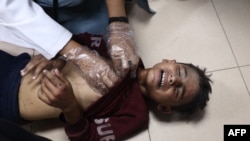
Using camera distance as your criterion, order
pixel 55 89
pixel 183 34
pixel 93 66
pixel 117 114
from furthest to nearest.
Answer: pixel 183 34 < pixel 117 114 < pixel 93 66 < pixel 55 89

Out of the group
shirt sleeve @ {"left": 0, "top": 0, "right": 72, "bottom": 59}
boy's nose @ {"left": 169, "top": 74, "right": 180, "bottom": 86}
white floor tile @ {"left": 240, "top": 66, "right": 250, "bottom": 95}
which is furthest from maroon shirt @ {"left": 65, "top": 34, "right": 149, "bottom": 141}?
white floor tile @ {"left": 240, "top": 66, "right": 250, "bottom": 95}

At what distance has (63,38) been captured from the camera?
99 cm

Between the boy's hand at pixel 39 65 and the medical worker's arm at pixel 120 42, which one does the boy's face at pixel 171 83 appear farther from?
the boy's hand at pixel 39 65

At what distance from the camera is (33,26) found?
3.12ft

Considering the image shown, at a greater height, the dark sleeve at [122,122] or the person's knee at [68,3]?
the person's knee at [68,3]

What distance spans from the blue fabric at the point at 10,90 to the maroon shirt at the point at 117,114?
0.67ft

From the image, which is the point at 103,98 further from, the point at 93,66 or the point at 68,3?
the point at 68,3

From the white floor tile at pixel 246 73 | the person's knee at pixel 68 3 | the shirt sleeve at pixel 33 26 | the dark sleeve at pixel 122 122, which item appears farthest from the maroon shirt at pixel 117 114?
the white floor tile at pixel 246 73

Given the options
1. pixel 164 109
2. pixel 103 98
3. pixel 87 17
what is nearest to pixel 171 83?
pixel 164 109

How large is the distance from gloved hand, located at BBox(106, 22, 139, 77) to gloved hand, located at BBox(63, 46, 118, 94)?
4 cm

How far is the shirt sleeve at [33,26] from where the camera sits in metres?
0.93

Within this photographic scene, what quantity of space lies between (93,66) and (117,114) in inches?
8.5

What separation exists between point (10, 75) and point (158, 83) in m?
0.53

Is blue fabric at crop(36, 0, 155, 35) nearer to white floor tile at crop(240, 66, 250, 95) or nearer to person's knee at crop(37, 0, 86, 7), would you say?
person's knee at crop(37, 0, 86, 7)
